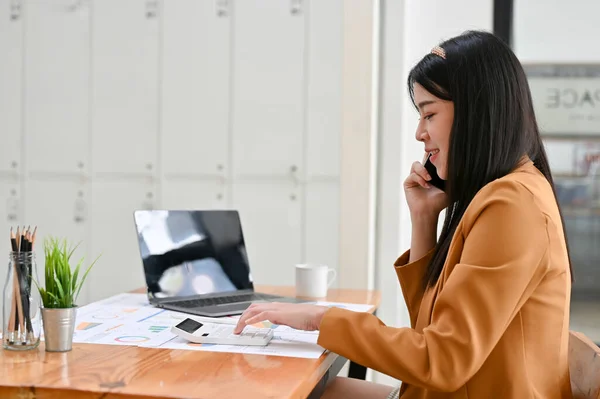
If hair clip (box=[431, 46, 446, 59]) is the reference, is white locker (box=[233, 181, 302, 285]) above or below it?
below

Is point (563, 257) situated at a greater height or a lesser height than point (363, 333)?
greater

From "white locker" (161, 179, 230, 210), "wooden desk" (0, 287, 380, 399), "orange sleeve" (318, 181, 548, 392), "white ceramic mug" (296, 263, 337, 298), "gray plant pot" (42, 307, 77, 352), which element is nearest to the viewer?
"wooden desk" (0, 287, 380, 399)

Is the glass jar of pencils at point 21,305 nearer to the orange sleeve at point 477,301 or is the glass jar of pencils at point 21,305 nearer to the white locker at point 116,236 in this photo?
the orange sleeve at point 477,301

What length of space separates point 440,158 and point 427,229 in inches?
10.3

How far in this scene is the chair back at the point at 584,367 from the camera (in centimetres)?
115

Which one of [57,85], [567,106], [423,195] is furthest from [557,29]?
[57,85]

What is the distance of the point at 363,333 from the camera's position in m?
1.14

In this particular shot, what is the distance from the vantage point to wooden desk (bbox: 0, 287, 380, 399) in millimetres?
967

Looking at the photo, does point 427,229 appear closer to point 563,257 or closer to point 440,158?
point 440,158

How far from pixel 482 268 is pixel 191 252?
0.99 meters

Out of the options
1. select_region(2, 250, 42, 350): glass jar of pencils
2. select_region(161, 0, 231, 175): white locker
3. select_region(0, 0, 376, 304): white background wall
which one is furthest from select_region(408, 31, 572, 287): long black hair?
select_region(161, 0, 231, 175): white locker

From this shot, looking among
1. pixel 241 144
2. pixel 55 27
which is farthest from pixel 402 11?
pixel 55 27

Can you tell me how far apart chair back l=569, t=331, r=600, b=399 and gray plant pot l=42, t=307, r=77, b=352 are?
875 mm

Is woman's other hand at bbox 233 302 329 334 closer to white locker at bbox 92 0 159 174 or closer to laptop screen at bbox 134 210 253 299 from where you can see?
laptop screen at bbox 134 210 253 299
